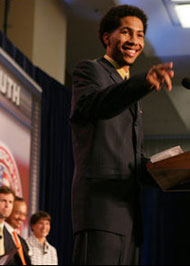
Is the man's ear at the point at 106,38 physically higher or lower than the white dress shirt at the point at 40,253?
higher

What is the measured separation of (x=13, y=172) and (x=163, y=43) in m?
3.44

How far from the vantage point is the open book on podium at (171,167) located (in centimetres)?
133

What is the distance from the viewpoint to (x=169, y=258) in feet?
34.7

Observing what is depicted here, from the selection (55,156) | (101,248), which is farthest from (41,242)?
(101,248)

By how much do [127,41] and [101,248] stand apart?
0.53m

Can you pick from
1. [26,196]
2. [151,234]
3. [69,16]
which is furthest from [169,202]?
[26,196]

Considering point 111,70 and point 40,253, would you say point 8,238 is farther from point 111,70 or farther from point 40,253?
point 111,70

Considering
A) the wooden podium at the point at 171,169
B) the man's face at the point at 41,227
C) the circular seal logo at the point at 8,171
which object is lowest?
the wooden podium at the point at 171,169

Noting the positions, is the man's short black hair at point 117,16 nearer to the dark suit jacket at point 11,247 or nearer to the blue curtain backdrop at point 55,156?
the dark suit jacket at point 11,247

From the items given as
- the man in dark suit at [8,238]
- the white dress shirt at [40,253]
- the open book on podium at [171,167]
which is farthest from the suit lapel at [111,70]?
the white dress shirt at [40,253]

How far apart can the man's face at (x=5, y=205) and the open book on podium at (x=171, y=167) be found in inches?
98.2

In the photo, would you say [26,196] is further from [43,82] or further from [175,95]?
[175,95]

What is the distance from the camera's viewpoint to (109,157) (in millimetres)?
1411

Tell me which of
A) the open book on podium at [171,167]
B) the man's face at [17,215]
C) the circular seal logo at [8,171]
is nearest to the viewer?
the open book on podium at [171,167]
